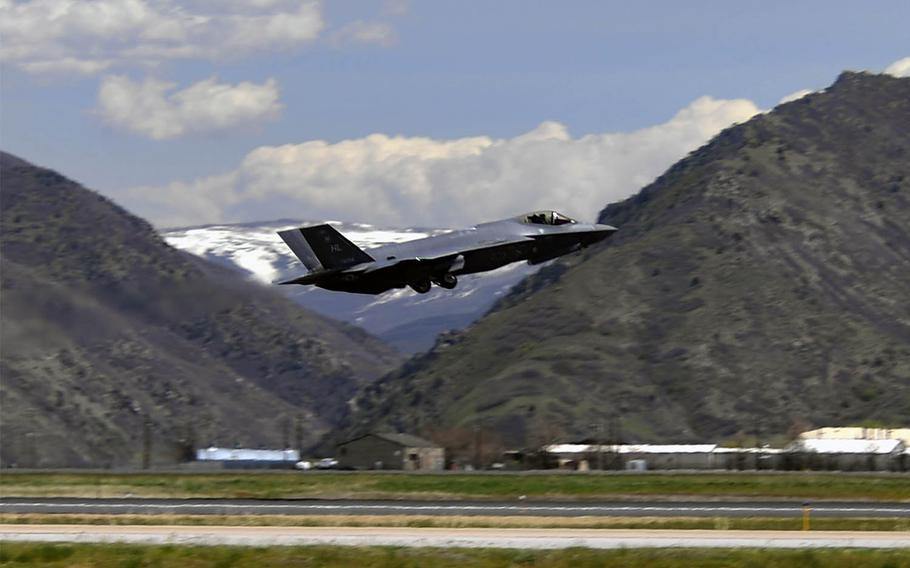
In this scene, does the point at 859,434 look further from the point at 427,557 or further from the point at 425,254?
the point at 427,557

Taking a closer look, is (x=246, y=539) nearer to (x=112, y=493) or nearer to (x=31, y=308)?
(x=112, y=493)

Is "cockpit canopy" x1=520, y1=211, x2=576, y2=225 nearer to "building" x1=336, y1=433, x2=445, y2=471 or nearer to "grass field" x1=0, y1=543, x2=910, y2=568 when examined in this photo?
"grass field" x1=0, y1=543, x2=910, y2=568

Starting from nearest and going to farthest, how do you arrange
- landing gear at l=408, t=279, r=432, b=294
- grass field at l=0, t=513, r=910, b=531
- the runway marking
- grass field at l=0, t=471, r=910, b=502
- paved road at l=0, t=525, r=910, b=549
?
paved road at l=0, t=525, r=910, b=549 → landing gear at l=408, t=279, r=432, b=294 → grass field at l=0, t=513, r=910, b=531 → the runway marking → grass field at l=0, t=471, r=910, b=502

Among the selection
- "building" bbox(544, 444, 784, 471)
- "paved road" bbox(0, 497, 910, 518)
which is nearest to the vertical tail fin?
"paved road" bbox(0, 497, 910, 518)

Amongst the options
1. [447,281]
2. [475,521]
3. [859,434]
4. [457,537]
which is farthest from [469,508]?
[859,434]

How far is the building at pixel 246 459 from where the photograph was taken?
593 ft

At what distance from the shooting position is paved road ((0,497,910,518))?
73.4 metres

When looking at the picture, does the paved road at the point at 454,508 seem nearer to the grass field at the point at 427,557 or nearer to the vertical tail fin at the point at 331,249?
the vertical tail fin at the point at 331,249

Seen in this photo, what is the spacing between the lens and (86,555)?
4903 cm

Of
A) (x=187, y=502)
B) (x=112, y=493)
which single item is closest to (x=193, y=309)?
(x=187, y=502)

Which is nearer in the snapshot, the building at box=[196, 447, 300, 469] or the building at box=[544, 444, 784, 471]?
the building at box=[544, 444, 784, 471]

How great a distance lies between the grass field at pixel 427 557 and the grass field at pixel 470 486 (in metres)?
42.5

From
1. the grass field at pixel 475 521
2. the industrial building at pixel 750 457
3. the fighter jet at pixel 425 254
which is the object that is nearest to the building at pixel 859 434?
the industrial building at pixel 750 457

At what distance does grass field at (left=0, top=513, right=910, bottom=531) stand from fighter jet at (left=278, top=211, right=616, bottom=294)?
1220 cm
